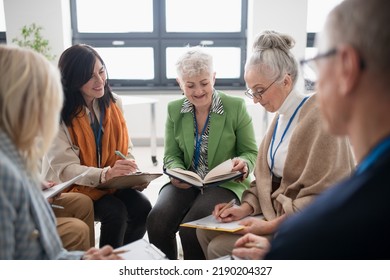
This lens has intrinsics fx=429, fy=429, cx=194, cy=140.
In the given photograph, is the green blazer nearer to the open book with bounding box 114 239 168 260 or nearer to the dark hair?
the dark hair

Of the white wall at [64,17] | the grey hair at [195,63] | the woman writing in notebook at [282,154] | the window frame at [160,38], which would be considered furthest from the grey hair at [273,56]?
the window frame at [160,38]

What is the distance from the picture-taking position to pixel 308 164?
1514mm

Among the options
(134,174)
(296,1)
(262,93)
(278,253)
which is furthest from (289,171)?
(296,1)

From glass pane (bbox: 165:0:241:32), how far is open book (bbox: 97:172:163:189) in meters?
2.88

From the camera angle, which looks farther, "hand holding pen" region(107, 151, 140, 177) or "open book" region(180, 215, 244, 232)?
"hand holding pen" region(107, 151, 140, 177)

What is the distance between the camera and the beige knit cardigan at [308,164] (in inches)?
58.9

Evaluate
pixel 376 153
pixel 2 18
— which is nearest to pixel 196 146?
pixel 376 153

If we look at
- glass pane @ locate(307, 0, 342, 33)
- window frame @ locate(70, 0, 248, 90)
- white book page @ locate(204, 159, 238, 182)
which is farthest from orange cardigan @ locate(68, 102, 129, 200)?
glass pane @ locate(307, 0, 342, 33)

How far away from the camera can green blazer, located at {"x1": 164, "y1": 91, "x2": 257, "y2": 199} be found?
1.97m

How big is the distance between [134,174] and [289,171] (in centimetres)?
63

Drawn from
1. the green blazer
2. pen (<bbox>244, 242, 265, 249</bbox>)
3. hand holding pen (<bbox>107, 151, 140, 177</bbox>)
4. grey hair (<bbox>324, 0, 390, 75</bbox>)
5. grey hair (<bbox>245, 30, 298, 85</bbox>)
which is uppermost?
grey hair (<bbox>324, 0, 390, 75</bbox>)

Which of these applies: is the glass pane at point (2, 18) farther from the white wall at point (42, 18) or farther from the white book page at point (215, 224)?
the white book page at point (215, 224)

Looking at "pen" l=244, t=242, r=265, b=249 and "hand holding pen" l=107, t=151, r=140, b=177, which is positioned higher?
"hand holding pen" l=107, t=151, r=140, b=177
